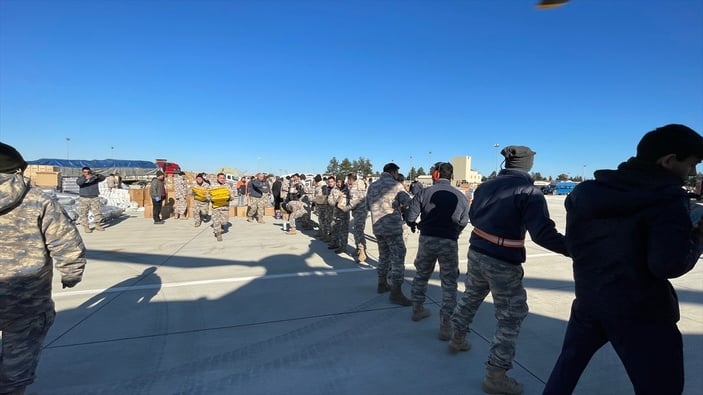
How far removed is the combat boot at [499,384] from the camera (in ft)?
8.33

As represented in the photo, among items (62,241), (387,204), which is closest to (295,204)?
(387,204)

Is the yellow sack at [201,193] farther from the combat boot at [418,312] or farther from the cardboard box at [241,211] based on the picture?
the combat boot at [418,312]

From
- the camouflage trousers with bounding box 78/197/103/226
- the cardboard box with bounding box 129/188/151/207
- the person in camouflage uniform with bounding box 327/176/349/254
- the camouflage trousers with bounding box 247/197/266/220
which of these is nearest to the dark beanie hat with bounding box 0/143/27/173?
the person in camouflage uniform with bounding box 327/176/349/254

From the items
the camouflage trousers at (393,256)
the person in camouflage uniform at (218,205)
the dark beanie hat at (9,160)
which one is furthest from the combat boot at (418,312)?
the person in camouflage uniform at (218,205)

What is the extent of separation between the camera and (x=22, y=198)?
2.23 meters

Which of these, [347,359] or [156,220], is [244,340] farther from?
[156,220]

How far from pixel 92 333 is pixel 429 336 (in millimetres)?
3542

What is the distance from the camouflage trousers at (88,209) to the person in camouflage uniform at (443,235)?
34.1 feet

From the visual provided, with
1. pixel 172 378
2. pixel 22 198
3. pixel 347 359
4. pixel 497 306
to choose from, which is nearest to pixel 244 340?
pixel 172 378

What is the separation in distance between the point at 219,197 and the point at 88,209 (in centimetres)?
452

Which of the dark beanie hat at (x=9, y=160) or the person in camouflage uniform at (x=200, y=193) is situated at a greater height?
the dark beanie hat at (x=9, y=160)

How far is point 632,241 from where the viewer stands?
1.60 meters

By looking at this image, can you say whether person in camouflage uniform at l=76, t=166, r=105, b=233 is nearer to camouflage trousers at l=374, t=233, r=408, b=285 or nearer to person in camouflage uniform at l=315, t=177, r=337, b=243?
person in camouflage uniform at l=315, t=177, r=337, b=243

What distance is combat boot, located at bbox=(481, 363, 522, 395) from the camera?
8.33 feet
